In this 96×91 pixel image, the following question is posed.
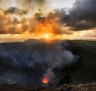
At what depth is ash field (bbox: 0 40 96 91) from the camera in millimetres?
39219

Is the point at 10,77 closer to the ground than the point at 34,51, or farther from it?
closer to the ground

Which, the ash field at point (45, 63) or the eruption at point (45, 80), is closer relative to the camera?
the ash field at point (45, 63)

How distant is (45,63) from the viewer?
42.9 m

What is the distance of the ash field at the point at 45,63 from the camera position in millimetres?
39219

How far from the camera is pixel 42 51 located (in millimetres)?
42938

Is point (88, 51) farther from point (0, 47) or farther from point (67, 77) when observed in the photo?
point (0, 47)

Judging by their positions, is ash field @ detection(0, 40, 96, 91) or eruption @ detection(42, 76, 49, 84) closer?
ash field @ detection(0, 40, 96, 91)

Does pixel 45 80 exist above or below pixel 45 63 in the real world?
below

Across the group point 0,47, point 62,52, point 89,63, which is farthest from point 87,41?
point 0,47

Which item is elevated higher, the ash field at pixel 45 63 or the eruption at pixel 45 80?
the ash field at pixel 45 63

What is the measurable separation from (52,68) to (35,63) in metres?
4.09

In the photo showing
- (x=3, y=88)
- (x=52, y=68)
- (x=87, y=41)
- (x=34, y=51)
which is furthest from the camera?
(x=52, y=68)

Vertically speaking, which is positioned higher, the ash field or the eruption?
the ash field

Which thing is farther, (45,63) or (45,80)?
(45,63)
